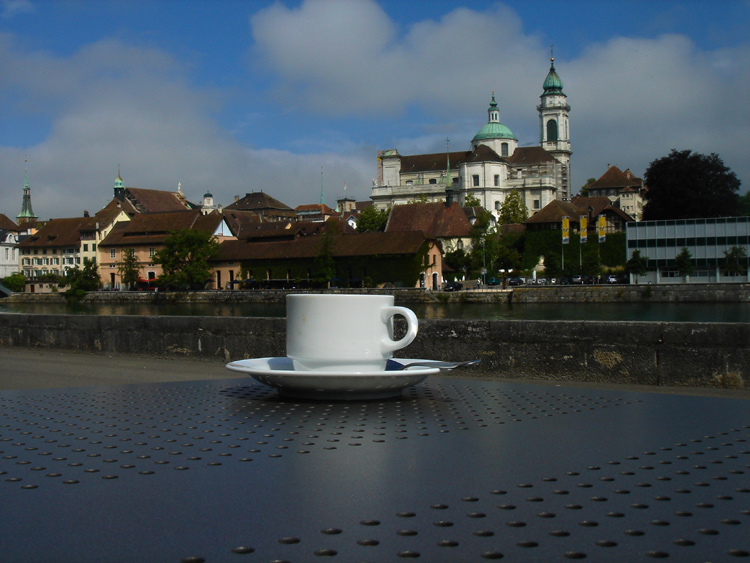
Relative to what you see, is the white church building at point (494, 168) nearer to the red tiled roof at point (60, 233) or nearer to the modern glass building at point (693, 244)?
the red tiled roof at point (60, 233)

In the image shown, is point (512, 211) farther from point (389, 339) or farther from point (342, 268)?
point (389, 339)

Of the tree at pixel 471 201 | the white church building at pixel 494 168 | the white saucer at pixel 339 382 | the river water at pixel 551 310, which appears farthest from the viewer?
the white church building at pixel 494 168

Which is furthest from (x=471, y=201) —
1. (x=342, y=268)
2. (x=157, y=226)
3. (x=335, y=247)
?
(x=157, y=226)

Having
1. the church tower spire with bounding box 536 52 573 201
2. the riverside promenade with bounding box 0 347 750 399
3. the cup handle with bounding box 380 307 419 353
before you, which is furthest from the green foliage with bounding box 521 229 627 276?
the cup handle with bounding box 380 307 419 353

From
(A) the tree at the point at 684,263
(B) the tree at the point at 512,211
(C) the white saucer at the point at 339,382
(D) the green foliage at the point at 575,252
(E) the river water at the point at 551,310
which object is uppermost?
(B) the tree at the point at 512,211

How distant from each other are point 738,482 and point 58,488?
1.29 metres

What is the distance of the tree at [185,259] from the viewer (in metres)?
82.8

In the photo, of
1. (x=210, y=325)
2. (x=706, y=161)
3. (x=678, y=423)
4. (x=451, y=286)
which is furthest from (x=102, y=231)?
(x=678, y=423)

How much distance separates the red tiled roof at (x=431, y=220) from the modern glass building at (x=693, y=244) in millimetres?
27558

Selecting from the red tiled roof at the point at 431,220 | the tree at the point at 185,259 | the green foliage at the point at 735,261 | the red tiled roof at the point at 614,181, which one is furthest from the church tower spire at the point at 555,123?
the tree at the point at 185,259

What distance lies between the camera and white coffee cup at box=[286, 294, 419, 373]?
91.0 inches

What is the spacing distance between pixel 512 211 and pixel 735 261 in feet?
175

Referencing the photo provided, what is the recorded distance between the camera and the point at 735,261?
67062mm

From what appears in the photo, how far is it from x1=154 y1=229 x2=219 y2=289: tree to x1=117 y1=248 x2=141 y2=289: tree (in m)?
7.73
